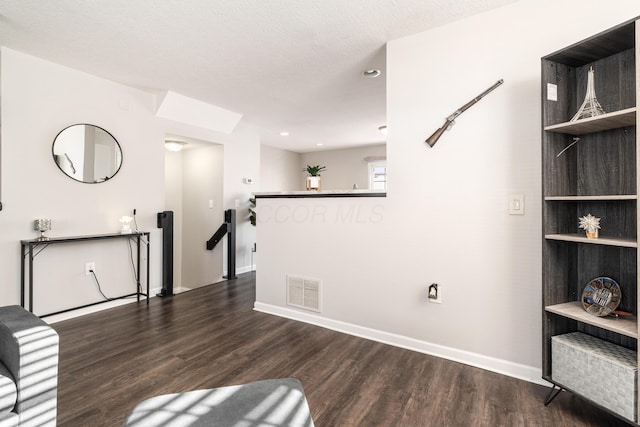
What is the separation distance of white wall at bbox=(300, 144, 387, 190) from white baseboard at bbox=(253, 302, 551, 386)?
4596 millimetres

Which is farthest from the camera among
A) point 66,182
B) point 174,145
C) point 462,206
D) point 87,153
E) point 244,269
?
point 244,269

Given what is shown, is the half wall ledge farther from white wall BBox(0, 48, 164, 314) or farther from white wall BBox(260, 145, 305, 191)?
white wall BBox(260, 145, 305, 191)

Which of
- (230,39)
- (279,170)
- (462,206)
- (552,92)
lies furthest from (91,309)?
(279,170)

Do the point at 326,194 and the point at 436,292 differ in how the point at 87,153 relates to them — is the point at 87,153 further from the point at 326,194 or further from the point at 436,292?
the point at 436,292

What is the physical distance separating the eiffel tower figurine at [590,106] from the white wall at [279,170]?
5793mm

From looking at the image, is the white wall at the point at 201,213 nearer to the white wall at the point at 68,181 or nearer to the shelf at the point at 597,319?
the white wall at the point at 68,181

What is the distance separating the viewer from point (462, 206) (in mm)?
2221

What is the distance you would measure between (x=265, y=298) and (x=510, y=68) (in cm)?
284

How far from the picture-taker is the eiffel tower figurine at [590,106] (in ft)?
5.34

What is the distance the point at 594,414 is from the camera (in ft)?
5.41

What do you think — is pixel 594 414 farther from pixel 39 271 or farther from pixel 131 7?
pixel 39 271

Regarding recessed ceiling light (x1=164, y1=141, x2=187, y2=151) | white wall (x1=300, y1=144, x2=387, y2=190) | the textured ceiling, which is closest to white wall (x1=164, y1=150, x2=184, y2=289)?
recessed ceiling light (x1=164, y1=141, x2=187, y2=151)

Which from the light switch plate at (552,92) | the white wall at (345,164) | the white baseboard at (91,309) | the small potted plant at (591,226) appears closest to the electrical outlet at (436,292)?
the small potted plant at (591,226)

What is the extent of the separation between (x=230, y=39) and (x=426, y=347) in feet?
9.20
